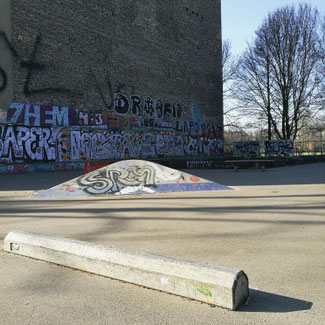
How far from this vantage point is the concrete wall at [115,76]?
17.6 metres

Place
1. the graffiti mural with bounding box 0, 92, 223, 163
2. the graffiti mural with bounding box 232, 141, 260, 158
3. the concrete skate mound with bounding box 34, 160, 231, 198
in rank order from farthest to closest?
the graffiti mural with bounding box 232, 141, 260, 158
the graffiti mural with bounding box 0, 92, 223, 163
the concrete skate mound with bounding box 34, 160, 231, 198

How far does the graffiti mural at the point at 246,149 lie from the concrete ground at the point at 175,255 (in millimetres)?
25167

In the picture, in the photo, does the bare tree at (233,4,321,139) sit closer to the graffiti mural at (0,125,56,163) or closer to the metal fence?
the metal fence

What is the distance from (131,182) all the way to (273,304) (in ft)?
22.2

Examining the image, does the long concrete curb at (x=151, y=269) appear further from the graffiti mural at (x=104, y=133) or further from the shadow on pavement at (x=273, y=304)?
the graffiti mural at (x=104, y=133)

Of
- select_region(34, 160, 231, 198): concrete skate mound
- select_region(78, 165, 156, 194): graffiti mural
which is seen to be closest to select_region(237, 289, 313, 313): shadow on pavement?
select_region(34, 160, 231, 198): concrete skate mound

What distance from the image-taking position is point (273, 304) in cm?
231

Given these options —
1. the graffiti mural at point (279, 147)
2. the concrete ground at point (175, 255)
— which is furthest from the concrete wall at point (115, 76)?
the concrete ground at point (175, 255)

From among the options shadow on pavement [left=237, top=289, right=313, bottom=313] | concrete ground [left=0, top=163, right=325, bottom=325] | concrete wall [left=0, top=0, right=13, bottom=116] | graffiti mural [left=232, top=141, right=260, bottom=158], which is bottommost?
shadow on pavement [left=237, top=289, right=313, bottom=313]

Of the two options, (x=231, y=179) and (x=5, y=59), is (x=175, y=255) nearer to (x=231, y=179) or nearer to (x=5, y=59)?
(x=231, y=179)

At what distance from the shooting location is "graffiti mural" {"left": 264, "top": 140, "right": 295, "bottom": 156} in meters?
30.1

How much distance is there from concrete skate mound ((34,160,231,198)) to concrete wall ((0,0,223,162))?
942 cm

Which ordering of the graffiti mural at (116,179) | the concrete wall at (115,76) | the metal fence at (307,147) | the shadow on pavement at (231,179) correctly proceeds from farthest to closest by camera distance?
the metal fence at (307,147)
the concrete wall at (115,76)
the shadow on pavement at (231,179)
the graffiti mural at (116,179)

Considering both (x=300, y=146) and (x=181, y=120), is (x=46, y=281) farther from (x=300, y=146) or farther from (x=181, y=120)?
(x=300, y=146)
